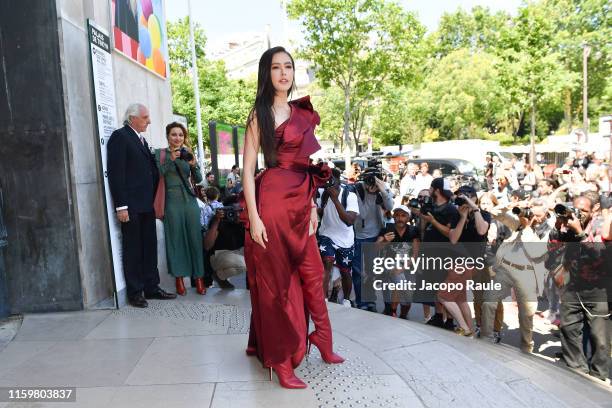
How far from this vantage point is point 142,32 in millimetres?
6750

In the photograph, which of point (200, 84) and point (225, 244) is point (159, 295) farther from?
point (200, 84)

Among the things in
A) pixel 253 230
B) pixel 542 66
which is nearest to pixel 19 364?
pixel 253 230

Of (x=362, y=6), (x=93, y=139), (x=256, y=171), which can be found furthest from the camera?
(x=362, y=6)

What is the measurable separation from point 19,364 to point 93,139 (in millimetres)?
2214

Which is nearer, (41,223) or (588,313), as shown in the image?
(41,223)

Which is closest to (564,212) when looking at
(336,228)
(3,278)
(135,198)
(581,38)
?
(336,228)

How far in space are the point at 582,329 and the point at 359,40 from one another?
21.4 meters

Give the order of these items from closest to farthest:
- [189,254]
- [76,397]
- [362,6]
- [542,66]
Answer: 1. [76,397]
2. [189,254]
3. [362,6]
4. [542,66]

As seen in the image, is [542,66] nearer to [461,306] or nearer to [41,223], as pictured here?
[461,306]

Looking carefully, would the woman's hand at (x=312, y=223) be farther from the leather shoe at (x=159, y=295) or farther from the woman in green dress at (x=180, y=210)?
the leather shoe at (x=159, y=295)

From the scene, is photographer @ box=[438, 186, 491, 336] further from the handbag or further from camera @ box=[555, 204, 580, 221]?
the handbag

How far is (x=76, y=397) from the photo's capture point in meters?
3.02

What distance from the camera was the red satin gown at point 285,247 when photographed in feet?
10.3

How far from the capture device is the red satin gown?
3.13 metres
